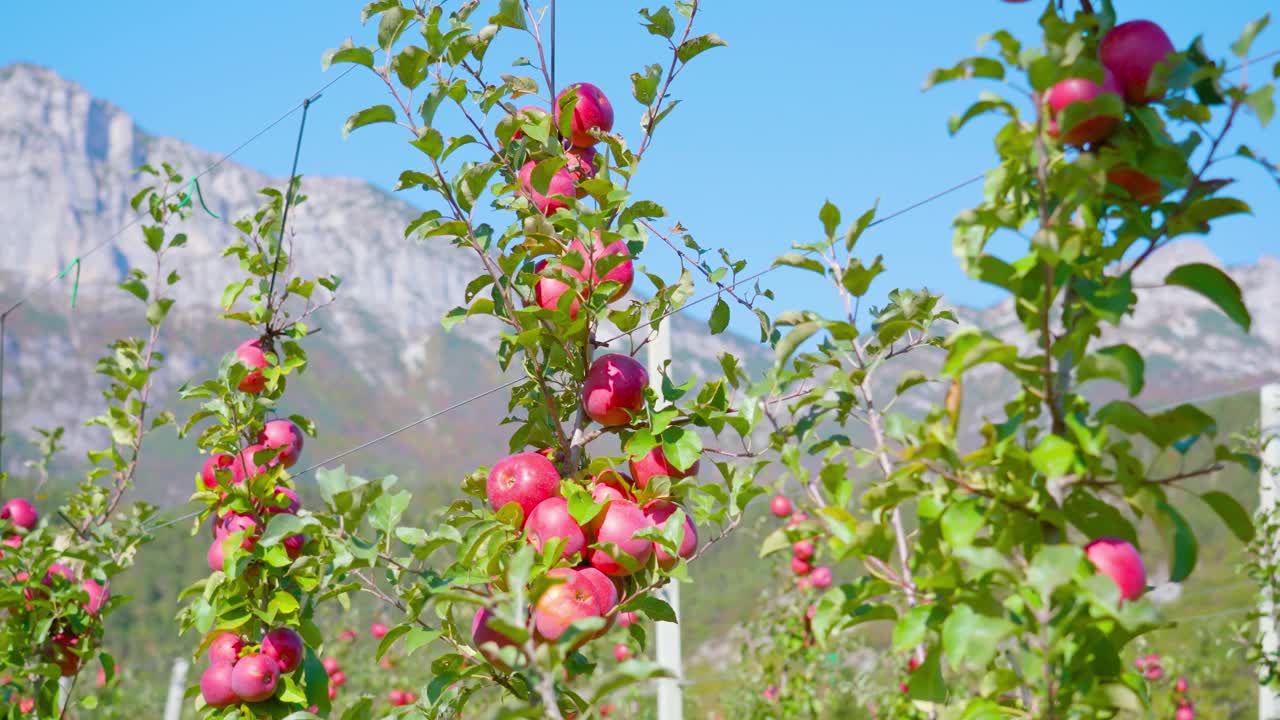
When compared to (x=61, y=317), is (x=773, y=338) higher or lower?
lower

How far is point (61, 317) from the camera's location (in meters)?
162

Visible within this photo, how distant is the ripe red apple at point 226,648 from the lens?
2252 mm

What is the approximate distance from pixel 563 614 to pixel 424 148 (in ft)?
2.62

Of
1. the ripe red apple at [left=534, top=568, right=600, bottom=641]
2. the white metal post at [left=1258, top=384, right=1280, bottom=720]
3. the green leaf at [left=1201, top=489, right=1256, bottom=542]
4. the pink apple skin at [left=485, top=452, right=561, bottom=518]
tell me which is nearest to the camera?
the green leaf at [left=1201, top=489, right=1256, bottom=542]

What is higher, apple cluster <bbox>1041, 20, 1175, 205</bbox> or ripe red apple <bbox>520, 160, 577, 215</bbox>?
ripe red apple <bbox>520, 160, 577, 215</bbox>

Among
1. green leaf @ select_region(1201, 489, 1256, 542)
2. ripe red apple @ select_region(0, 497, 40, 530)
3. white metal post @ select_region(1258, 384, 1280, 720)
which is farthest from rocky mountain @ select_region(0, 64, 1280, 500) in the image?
green leaf @ select_region(1201, 489, 1256, 542)

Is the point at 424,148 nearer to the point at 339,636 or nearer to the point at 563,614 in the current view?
the point at 563,614

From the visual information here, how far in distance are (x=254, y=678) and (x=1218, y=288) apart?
1902mm

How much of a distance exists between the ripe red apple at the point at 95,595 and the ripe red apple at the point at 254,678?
4.09 feet

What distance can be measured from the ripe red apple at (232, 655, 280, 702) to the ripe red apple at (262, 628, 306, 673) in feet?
0.15

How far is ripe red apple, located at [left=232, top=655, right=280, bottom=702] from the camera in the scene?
2188 millimetres

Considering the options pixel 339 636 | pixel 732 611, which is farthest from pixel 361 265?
pixel 339 636

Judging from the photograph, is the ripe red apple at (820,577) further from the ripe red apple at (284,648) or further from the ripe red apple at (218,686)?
the ripe red apple at (218,686)

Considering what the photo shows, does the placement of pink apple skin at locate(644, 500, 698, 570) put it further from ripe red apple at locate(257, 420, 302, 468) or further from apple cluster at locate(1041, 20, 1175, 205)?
ripe red apple at locate(257, 420, 302, 468)
